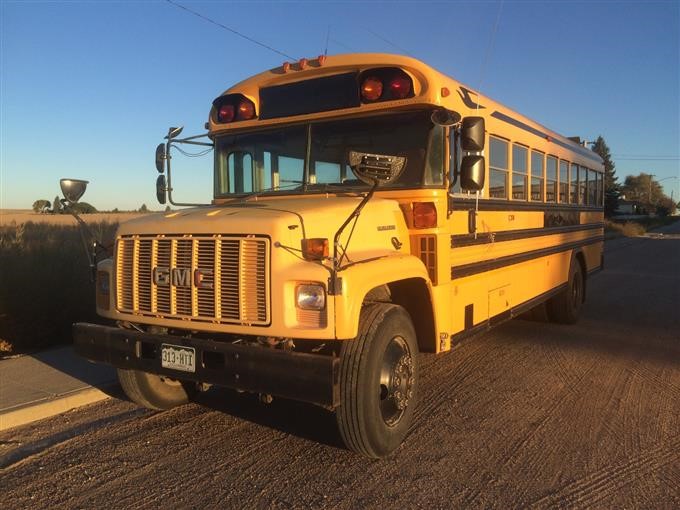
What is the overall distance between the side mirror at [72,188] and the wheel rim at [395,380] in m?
2.73

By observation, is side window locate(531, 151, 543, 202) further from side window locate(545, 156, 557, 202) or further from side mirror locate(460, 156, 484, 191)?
side mirror locate(460, 156, 484, 191)

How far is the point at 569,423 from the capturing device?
4477mm

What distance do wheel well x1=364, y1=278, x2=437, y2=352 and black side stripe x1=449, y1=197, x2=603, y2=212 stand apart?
2.43ft

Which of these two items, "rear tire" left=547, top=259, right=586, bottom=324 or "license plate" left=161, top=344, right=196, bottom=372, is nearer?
"license plate" left=161, top=344, right=196, bottom=372

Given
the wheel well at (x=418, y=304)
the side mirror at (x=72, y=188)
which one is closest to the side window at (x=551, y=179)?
the wheel well at (x=418, y=304)

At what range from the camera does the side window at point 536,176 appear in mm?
6673

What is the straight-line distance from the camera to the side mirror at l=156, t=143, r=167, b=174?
17.8 feet

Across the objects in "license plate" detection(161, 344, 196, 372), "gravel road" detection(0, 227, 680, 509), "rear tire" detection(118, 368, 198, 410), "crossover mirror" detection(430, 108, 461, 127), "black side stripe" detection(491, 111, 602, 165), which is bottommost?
"gravel road" detection(0, 227, 680, 509)

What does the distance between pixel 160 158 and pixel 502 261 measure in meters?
3.56

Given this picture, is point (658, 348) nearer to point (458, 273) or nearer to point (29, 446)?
point (458, 273)

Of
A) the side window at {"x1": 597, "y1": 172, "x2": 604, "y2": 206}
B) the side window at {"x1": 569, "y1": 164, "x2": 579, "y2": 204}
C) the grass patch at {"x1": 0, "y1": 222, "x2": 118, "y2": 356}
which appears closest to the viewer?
the grass patch at {"x1": 0, "y1": 222, "x2": 118, "y2": 356}

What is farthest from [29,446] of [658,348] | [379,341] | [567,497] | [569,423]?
[658,348]

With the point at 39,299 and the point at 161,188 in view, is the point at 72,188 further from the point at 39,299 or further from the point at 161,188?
Result: the point at 39,299

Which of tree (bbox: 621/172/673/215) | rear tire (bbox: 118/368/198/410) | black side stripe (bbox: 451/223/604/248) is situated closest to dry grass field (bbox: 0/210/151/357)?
rear tire (bbox: 118/368/198/410)
